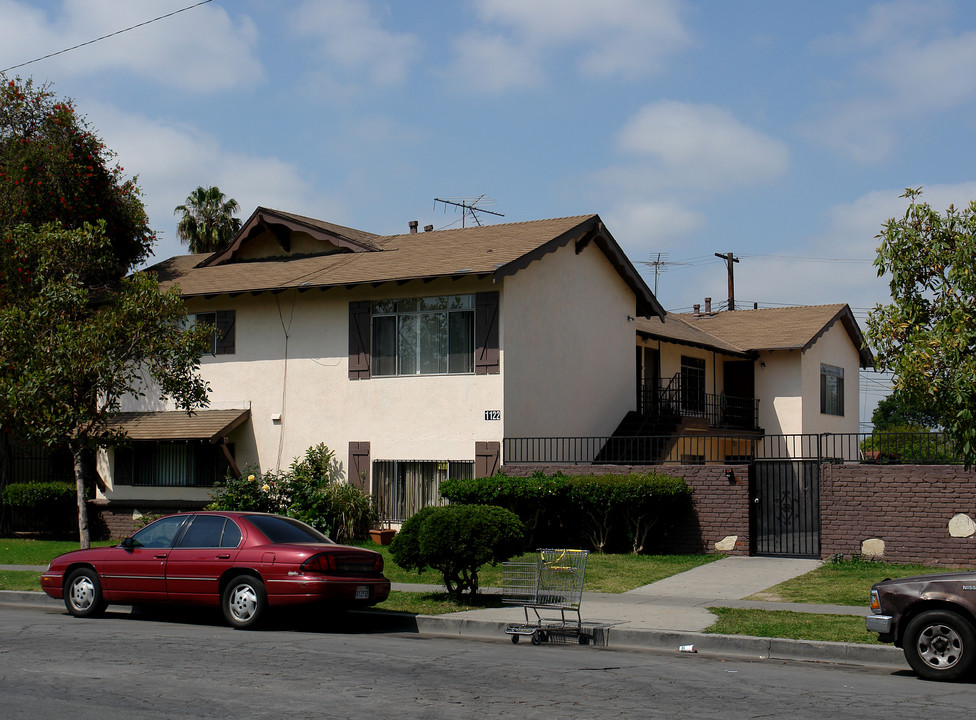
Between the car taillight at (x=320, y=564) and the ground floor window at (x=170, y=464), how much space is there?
12.8m

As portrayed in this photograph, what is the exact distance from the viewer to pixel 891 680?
32.0 ft

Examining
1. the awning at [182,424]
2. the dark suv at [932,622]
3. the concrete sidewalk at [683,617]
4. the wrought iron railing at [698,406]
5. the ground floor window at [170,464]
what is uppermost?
the wrought iron railing at [698,406]

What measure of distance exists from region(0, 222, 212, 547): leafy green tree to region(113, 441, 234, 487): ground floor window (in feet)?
14.7

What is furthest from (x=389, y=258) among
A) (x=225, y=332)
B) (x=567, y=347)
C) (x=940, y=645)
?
(x=940, y=645)

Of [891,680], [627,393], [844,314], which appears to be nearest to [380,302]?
[627,393]

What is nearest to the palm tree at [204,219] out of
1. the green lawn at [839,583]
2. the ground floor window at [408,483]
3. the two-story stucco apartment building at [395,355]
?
the two-story stucco apartment building at [395,355]

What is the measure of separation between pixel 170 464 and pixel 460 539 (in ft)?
45.5

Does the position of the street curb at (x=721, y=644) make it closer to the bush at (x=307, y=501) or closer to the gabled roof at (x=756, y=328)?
the bush at (x=307, y=501)

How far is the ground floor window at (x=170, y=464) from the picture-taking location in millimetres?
25031

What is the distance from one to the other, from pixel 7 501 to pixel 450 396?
1199cm

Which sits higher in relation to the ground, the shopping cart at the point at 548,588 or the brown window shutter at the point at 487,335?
the brown window shutter at the point at 487,335

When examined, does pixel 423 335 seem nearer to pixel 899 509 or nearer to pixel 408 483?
pixel 408 483

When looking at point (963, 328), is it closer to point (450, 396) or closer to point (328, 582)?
point (328, 582)

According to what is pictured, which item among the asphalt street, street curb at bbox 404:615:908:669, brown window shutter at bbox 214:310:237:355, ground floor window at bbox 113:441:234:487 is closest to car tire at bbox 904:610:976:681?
the asphalt street
